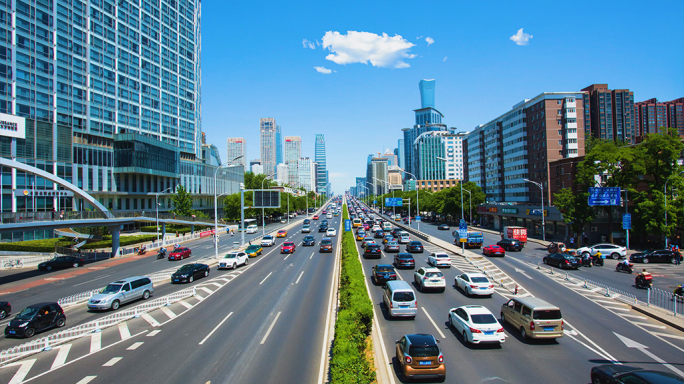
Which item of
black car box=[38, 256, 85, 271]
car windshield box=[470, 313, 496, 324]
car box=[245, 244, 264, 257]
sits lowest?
black car box=[38, 256, 85, 271]

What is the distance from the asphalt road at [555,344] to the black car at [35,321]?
17.1 meters

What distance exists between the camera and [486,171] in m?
110

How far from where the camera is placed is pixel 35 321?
18.3 m

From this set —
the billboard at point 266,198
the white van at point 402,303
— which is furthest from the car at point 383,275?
the billboard at point 266,198

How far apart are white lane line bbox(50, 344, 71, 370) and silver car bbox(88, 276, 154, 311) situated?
19.6 feet

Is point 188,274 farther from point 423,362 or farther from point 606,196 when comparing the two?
point 606,196

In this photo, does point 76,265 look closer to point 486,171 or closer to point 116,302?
point 116,302

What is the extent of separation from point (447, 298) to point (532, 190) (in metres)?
71.5

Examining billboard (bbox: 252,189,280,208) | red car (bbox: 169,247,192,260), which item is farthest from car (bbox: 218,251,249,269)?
billboard (bbox: 252,189,280,208)

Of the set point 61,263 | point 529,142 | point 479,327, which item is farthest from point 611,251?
point 61,263

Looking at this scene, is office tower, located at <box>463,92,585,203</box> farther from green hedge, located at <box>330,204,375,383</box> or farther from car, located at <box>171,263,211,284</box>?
green hedge, located at <box>330,204,375,383</box>

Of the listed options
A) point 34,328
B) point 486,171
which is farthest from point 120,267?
point 486,171

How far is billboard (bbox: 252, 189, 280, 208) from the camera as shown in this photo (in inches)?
2469

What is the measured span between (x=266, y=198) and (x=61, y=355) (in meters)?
48.1
